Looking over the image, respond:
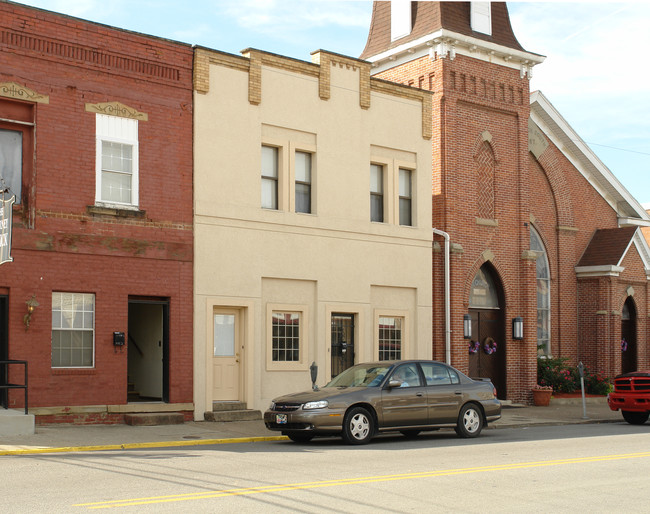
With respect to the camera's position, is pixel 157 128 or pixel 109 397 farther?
pixel 157 128

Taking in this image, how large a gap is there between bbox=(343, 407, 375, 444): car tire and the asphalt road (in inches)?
9.5

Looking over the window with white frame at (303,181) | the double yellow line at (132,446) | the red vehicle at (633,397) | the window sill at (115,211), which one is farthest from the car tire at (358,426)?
the red vehicle at (633,397)

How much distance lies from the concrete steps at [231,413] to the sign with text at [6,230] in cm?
618

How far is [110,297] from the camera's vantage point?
18594 mm

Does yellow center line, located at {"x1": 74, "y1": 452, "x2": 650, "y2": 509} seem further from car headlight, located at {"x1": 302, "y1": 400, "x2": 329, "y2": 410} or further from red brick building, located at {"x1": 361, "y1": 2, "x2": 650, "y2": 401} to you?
red brick building, located at {"x1": 361, "y1": 2, "x2": 650, "y2": 401}

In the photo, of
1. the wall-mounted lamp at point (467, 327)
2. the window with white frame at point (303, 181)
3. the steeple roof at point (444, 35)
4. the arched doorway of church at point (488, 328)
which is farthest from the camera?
the arched doorway of church at point (488, 328)

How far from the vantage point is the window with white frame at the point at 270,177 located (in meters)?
21.6

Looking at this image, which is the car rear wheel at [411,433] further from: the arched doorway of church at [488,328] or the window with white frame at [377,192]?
the arched doorway of church at [488,328]

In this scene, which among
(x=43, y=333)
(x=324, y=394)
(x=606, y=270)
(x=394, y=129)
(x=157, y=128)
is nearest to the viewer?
(x=324, y=394)

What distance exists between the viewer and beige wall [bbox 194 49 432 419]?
799 inches

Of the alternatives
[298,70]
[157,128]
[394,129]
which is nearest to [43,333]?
[157,128]

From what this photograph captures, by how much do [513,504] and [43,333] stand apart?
430 inches

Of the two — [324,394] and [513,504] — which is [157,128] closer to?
[324,394]

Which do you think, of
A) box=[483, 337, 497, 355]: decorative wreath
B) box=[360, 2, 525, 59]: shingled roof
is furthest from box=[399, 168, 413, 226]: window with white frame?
box=[483, 337, 497, 355]: decorative wreath
